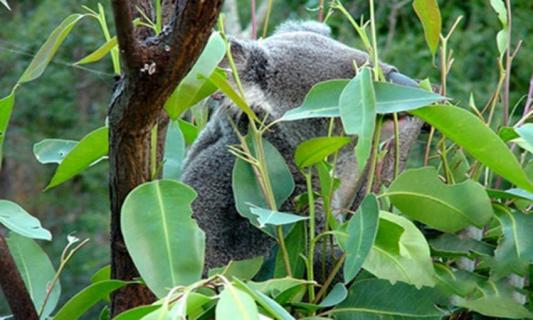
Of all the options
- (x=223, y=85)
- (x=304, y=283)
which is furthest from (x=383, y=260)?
(x=223, y=85)

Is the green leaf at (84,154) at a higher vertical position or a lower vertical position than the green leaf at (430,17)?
lower

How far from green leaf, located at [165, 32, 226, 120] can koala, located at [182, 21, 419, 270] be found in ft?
2.06

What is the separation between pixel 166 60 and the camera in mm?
1279

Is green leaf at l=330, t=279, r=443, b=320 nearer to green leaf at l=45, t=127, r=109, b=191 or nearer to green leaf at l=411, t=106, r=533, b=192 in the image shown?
green leaf at l=411, t=106, r=533, b=192

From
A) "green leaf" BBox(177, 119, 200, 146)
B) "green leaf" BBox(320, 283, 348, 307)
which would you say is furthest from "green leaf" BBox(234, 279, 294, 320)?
"green leaf" BBox(177, 119, 200, 146)

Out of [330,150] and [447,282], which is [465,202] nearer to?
[447,282]

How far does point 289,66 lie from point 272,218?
37.7 inches

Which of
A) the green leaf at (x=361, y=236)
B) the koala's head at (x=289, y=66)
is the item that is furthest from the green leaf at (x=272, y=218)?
the koala's head at (x=289, y=66)

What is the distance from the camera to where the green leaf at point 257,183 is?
1.53 meters

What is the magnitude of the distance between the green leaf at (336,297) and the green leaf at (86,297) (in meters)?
0.29

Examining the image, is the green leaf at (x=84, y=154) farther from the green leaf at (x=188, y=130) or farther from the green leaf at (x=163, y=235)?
the green leaf at (x=188, y=130)

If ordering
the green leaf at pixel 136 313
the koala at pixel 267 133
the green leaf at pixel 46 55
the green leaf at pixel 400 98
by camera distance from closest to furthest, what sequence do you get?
the green leaf at pixel 136 313
the green leaf at pixel 400 98
the green leaf at pixel 46 55
the koala at pixel 267 133

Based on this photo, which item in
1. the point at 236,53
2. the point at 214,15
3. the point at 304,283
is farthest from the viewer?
the point at 236,53

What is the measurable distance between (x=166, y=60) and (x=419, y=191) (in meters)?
0.45
